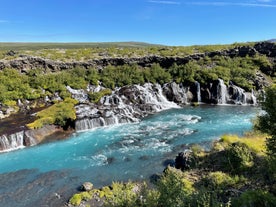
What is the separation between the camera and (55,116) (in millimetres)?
49219

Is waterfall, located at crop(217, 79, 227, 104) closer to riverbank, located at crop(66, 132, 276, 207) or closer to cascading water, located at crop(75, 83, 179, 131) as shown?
cascading water, located at crop(75, 83, 179, 131)

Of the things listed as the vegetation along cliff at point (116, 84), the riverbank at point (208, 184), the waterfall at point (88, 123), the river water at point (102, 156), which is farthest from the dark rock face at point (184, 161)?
the waterfall at point (88, 123)

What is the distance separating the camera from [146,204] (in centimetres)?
1892

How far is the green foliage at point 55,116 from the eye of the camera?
46.9 meters

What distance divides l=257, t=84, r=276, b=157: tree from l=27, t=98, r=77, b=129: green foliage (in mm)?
32667

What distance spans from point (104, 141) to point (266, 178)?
895 inches

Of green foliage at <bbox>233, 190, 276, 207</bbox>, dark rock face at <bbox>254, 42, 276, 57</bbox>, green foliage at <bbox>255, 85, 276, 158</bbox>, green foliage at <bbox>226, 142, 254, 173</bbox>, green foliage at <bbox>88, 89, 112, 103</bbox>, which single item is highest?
dark rock face at <bbox>254, 42, 276, 57</bbox>

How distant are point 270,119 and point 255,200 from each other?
5.37 metres

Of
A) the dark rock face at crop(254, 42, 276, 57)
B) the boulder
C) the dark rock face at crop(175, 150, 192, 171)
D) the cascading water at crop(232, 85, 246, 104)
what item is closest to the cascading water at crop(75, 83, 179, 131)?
the cascading water at crop(232, 85, 246, 104)

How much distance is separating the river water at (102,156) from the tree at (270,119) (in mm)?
11755

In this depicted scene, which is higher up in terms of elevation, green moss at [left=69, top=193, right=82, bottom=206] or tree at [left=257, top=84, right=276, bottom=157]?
tree at [left=257, top=84, right=276, bottom=157]

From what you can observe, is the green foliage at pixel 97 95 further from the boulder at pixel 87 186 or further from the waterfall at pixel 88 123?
the boulder at pixel 87 186

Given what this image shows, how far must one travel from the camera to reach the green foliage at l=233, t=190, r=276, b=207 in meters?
18.6

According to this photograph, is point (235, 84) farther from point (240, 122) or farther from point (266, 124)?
point (266, 124)
